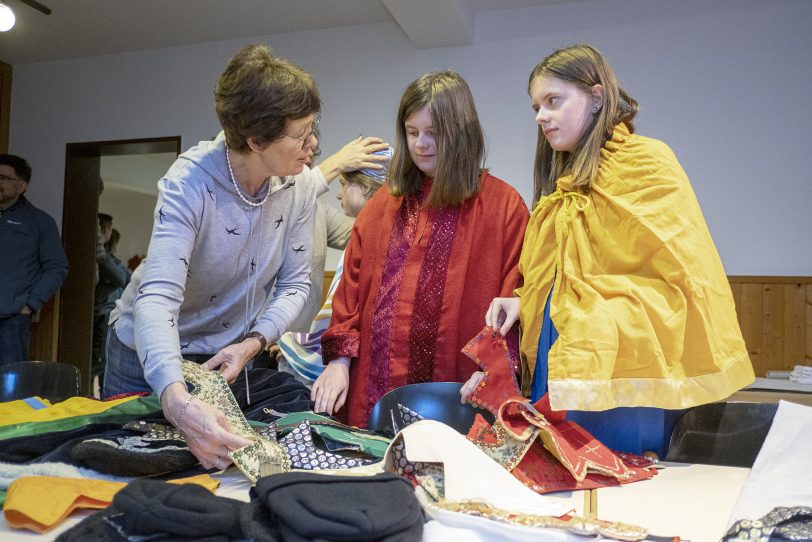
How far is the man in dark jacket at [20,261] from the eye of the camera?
4520 mm

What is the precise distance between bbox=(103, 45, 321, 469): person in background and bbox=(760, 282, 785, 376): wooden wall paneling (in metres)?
3.50

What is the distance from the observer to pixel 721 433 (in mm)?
1498

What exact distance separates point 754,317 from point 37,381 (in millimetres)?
4057

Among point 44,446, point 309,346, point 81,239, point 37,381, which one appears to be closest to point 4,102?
point 81,239

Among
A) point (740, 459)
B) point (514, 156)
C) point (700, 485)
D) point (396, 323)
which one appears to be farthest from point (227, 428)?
point (514, 156)

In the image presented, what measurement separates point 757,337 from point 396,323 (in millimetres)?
3405

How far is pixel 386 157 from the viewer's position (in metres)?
2.70

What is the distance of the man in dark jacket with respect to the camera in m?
4.52

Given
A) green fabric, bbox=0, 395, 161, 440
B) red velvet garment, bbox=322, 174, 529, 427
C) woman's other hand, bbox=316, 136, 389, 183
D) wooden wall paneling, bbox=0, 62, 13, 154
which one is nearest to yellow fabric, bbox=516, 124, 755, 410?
red velvet garment, bbox=322, 174, 529, 427

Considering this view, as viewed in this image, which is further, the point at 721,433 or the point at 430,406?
the point at 430,406

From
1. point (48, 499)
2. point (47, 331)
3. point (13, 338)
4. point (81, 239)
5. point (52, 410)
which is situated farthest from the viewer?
point (81, 239)

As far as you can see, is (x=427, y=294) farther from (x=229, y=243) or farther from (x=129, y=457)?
(x=129, y=457)

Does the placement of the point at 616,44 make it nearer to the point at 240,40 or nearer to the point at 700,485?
the point at 240,40

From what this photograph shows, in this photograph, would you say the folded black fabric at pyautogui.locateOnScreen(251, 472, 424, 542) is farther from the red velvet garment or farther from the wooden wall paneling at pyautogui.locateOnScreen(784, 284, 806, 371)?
the wooden wall paneling at pyautogui.locateOnScreen(784, 284, 806, 371)
